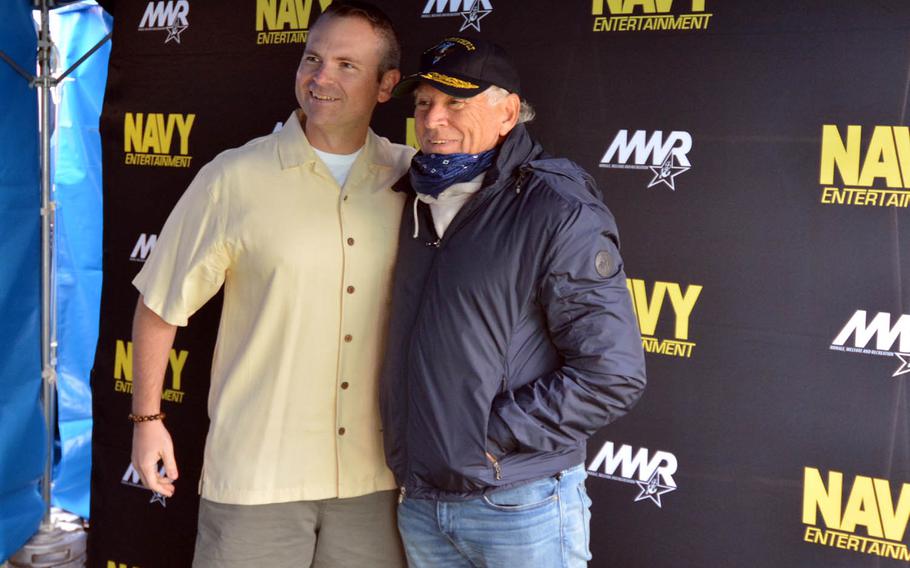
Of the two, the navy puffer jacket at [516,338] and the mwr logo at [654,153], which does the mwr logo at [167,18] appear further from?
the navy puffer jacket at [516,338]

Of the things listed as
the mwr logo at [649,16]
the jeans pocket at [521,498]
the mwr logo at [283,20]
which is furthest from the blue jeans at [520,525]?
the mwr logo at [283,20]

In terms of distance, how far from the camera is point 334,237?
1.72m

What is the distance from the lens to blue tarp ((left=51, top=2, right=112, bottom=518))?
342 centimetres

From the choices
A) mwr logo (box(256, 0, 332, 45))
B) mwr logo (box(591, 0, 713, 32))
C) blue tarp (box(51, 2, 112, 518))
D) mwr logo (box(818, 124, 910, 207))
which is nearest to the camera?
mwr logo (box(818, 124, 910, 207))

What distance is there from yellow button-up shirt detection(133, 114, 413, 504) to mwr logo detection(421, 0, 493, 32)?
83 cm

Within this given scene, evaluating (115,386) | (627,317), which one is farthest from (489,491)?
(115,386)

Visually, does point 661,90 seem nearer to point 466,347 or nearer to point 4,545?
point 466,347

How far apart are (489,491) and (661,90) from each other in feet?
3.95

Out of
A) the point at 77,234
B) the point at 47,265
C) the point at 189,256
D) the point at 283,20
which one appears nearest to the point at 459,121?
the point at 189,256

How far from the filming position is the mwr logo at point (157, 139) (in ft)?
9.23

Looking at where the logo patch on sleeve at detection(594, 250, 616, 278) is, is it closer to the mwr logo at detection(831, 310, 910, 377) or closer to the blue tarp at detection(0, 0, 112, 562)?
the mwr logo at detection(831, 310, 910, 377)

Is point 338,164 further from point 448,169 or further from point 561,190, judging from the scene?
point 561,190

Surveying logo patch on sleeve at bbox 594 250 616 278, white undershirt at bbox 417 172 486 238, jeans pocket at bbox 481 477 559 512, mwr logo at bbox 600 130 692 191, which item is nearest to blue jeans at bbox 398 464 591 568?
jeans pocket at bbox 481 477 559 512

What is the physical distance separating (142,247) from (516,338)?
1797 millimetres
